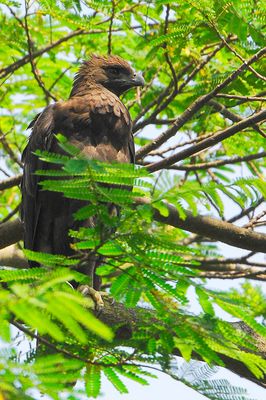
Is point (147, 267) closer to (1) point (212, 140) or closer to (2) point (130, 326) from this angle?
(2) point (130, 326)

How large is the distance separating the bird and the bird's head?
0.57 m

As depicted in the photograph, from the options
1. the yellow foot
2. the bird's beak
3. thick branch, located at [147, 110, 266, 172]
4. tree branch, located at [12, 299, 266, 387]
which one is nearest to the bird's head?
the bird's beak

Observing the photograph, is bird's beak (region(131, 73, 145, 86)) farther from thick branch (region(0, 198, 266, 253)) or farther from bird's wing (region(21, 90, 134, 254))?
thick branch (region(0, 198, 266, 253))

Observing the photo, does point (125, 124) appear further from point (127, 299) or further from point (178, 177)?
point (127, 299)

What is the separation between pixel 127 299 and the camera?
379 centimetres

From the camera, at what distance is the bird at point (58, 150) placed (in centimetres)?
625

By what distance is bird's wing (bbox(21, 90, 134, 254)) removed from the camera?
6254 millimetres

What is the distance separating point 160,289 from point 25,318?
1154 millimetres

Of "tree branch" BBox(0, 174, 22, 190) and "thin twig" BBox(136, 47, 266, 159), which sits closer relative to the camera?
"thin twig" BBox(136, 47, 266, 159)

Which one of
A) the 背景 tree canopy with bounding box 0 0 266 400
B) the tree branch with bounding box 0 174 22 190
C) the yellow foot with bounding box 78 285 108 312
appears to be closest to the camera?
the 背景 tree canopy with bounding box 0 0 266 400

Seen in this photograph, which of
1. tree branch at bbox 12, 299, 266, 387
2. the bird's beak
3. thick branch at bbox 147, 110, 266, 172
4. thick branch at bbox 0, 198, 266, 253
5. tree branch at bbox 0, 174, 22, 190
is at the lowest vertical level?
tree branch at bbox 12, 299, 266, 387

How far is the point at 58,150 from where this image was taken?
6.03 meters

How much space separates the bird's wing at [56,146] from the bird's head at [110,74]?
0.70 metres

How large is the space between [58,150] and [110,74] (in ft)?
5.18
